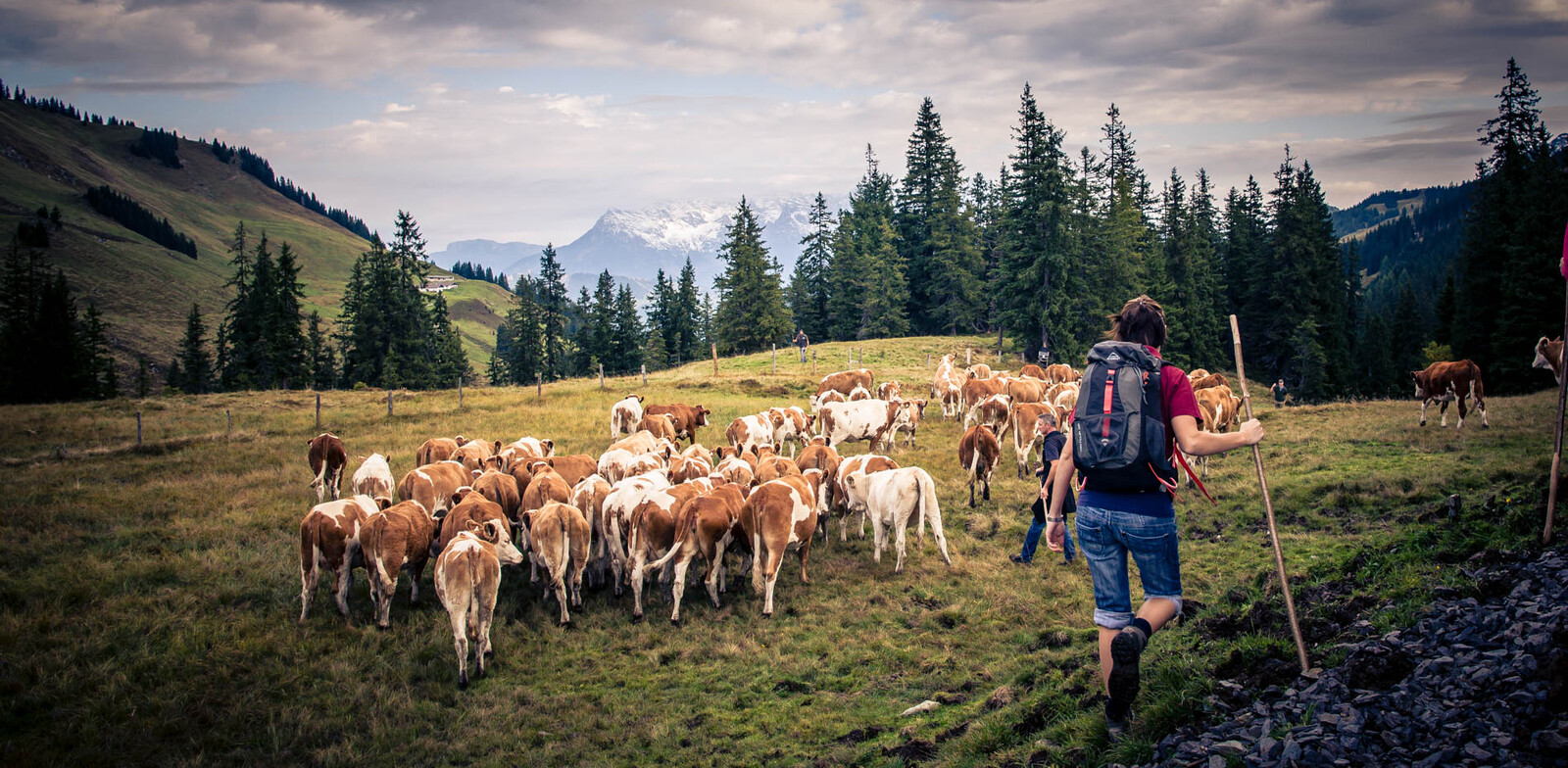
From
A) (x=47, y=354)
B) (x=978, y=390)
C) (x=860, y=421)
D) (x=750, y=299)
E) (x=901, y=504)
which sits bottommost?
(x=901, y=504)

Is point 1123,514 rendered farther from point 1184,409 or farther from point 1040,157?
point 1040,157

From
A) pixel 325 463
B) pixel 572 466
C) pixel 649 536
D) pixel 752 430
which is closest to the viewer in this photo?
pixel 649 536

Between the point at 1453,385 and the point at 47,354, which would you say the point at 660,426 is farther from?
the point at 47,354

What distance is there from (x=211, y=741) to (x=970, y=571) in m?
10.3

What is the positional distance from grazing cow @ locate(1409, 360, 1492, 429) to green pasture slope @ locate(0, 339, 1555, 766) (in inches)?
42.7

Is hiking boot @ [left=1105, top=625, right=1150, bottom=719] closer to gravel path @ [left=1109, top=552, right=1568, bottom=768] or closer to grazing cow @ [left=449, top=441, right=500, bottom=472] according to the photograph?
gravel path @ [left=1109, top=552, right=1568, bottom=768]

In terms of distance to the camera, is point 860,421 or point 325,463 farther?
point 860,421

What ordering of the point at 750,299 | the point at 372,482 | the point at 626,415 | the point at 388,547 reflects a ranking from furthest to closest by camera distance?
the point at 750,299, the point at 626,415, the point at 372,482, the point at 388,547

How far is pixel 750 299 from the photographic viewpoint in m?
65.8

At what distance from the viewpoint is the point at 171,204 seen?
197 m

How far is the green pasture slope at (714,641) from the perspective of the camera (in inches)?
259

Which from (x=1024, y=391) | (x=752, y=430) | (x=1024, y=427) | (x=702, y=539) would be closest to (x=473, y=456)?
(x=752, y=430)

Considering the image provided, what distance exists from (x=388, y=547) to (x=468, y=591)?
2225 mm

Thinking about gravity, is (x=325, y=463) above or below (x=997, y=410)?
above
